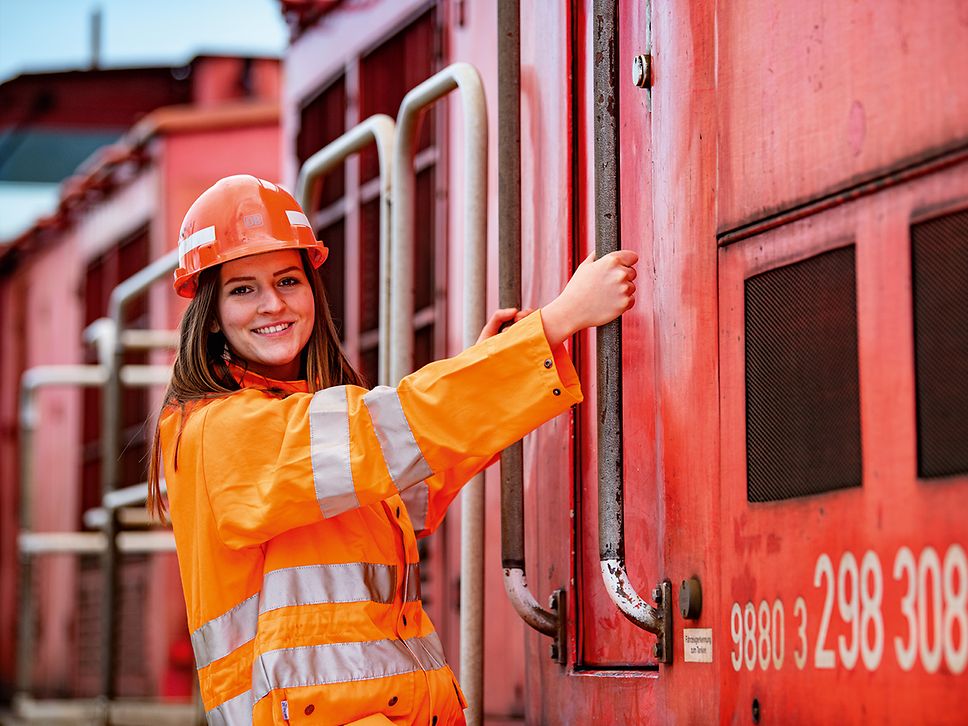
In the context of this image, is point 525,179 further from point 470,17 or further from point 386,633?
point 470,17

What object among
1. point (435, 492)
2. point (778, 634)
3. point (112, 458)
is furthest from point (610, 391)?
point (112, 458)

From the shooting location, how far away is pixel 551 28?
8.52 feet

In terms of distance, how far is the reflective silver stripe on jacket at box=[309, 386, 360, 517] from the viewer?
83.8 inches

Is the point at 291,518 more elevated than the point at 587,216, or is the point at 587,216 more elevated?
the point at 587,216

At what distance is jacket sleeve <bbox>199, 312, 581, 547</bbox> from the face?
0.25 metres

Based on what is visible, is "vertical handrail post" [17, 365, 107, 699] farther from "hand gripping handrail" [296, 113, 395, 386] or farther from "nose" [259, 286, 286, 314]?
"nose" [259, 286, 286, 314]

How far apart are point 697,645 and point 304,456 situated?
0.58 metres

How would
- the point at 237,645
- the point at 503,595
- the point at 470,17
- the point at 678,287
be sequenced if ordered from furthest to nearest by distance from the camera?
1. the point at 470,17
2. the point at 503,595
3. the point at 237,645
4. the point at 678,287

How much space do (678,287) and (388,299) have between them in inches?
44.4

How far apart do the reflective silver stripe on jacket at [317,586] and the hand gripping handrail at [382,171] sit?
76 cm

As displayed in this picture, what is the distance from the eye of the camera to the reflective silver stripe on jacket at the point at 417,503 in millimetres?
2572

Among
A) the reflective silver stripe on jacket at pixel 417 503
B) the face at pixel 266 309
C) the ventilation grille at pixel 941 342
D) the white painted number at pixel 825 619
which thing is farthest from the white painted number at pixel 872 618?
the face at pixel 266 309

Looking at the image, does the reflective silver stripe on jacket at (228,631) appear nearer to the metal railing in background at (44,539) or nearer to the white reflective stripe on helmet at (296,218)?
the white reflective stripe on helmet at (296,218)

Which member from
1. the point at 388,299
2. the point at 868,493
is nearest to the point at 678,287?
the point at 868,493
